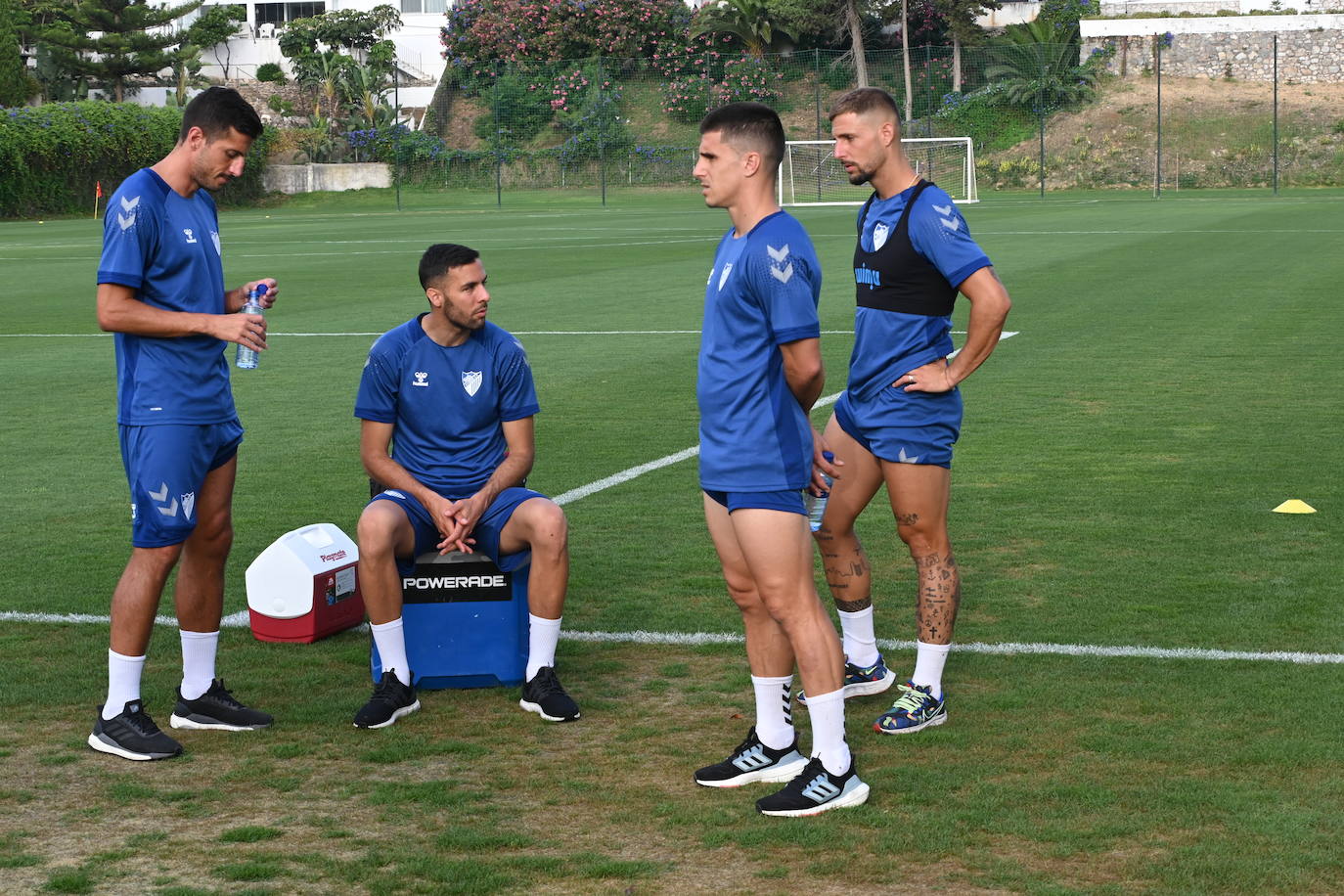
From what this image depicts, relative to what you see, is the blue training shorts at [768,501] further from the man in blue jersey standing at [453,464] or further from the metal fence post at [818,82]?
the metal fence post at [818,82]

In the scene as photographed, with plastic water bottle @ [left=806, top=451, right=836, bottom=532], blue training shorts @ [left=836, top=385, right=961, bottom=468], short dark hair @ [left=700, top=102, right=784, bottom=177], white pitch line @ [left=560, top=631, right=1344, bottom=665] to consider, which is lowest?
white pitch line @ [left=560, top=631, right=1344, bottom=665]

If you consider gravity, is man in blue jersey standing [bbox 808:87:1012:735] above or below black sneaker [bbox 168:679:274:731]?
above

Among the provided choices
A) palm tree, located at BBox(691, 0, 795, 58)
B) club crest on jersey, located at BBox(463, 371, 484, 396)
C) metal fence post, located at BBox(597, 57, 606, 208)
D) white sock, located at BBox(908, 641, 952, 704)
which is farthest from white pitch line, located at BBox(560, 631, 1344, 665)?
palm tree, located at BBox(691, 0, 795, 58)

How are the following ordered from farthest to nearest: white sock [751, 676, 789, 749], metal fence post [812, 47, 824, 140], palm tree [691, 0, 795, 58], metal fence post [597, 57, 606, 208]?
1. palm tree [691, 0, 795, 58]
2. metal fence post [812, 47, 824, 140]
3. metal fence post [597, 57, 606, 208]
4. white sock [751, 676, 789, 749]

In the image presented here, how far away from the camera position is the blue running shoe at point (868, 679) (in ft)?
18.9

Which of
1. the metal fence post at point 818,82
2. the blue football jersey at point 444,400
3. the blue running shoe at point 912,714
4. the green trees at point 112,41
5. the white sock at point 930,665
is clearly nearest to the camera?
the blue running shoe at point 912,714

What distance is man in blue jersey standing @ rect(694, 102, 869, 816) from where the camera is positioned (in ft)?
14.9

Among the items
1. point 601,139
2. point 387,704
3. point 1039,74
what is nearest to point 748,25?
point 601,139

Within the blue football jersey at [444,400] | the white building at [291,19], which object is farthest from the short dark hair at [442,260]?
the white building at [291,19]

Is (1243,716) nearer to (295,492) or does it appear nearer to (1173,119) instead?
(295,492)

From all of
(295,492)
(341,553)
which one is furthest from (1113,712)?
(295,492)

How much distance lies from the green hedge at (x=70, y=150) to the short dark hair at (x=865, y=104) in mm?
45305

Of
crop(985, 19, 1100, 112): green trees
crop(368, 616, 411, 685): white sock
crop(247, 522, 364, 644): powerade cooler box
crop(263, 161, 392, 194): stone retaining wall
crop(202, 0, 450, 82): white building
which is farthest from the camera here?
crop(202, 0, 450, 82): white building

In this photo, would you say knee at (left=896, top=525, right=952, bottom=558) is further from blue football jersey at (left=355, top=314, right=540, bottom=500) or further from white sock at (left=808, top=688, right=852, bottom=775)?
blue football jersey at (left=355, top=314, right=540, bottom=500)
